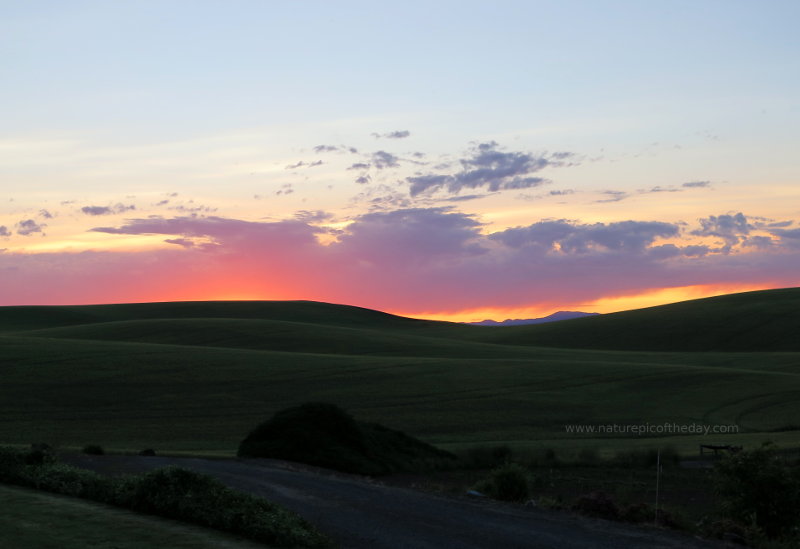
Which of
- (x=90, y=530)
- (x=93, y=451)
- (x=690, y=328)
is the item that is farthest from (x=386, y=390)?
(x=690, y=328)

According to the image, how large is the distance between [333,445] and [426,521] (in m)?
13.2

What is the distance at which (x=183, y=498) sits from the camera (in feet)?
54.4

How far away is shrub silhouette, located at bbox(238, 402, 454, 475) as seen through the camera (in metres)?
29.5

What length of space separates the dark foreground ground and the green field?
49.3 feet

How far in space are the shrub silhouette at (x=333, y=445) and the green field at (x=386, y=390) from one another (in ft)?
18.2

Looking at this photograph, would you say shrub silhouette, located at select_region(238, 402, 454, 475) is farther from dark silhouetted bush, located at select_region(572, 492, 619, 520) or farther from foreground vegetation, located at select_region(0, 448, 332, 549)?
dark silhouetted bush, located at select_region(572, 492, 619, 520)

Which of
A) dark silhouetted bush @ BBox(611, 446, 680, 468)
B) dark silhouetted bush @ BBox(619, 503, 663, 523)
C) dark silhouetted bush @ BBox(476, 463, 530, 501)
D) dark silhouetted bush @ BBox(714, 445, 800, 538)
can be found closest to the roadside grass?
dark silhouetted bush @ BBox(619, 503, 663, 523)

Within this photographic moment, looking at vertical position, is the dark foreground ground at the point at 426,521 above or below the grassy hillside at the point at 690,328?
below

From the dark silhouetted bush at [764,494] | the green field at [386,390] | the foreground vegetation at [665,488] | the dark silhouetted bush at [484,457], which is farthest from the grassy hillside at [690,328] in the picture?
the dark silhouetted bush at [764,494]

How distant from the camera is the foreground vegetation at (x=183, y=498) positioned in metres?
15.0

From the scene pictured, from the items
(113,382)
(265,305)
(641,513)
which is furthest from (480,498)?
(265,305)

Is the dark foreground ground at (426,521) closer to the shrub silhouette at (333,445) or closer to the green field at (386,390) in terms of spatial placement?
the shrub silhouette at (333,445)

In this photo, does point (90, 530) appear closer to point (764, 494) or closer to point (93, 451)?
point (764, 494)

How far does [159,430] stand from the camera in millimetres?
42781
